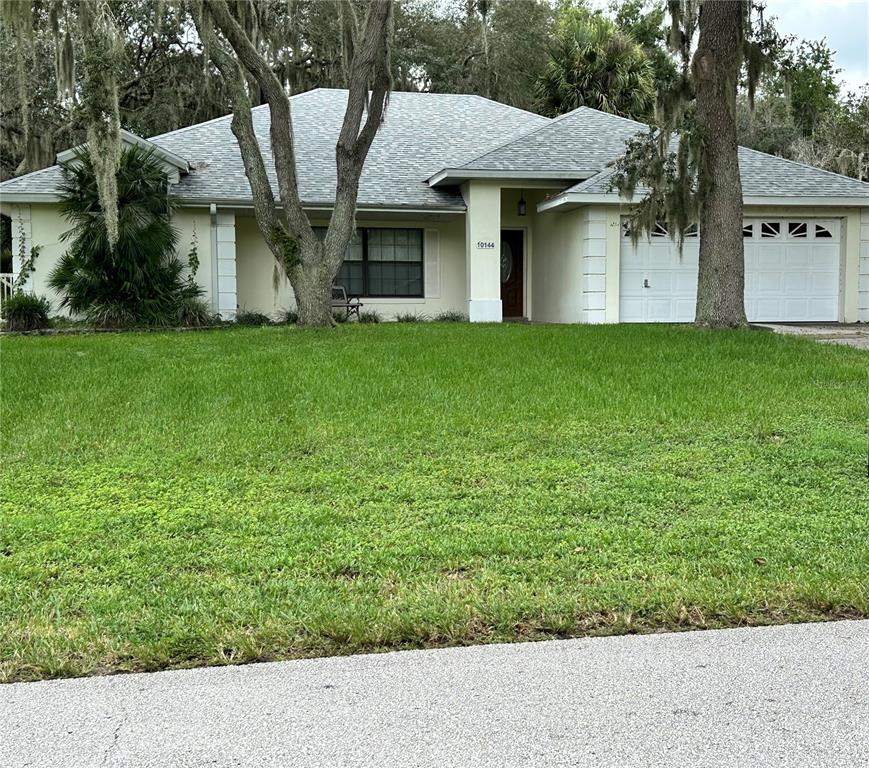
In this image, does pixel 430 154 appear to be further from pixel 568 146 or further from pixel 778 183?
pixel 778 183

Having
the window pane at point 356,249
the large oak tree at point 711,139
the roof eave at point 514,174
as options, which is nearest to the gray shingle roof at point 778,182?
the roof eave at point 514,174

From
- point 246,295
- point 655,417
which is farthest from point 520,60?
point 655,417

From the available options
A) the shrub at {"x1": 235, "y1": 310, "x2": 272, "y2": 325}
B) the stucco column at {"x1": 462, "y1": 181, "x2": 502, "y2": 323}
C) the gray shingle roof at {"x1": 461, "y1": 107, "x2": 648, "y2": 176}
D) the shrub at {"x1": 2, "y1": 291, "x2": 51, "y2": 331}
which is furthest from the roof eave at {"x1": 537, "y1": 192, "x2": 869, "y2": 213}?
the shrub at {"x1": 2, "y1": 291, "x2": 51, "y2": 331}

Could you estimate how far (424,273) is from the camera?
1872 centimetres

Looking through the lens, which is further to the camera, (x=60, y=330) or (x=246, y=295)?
(x=246, y=295)

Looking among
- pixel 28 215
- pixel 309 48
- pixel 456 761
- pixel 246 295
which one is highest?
pixel 309 48

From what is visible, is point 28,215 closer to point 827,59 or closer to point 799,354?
point 799,354

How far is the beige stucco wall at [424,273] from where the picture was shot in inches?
710

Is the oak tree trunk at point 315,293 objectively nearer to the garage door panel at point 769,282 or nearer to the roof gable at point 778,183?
the roof gable at point 778,183

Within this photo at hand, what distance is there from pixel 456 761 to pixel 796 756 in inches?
39.9

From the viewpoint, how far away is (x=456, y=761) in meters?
2.65

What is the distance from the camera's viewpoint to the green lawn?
12.0 ft

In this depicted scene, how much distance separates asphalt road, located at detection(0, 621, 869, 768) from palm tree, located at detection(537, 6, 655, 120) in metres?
24.5

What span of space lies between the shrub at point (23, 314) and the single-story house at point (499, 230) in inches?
42.5
